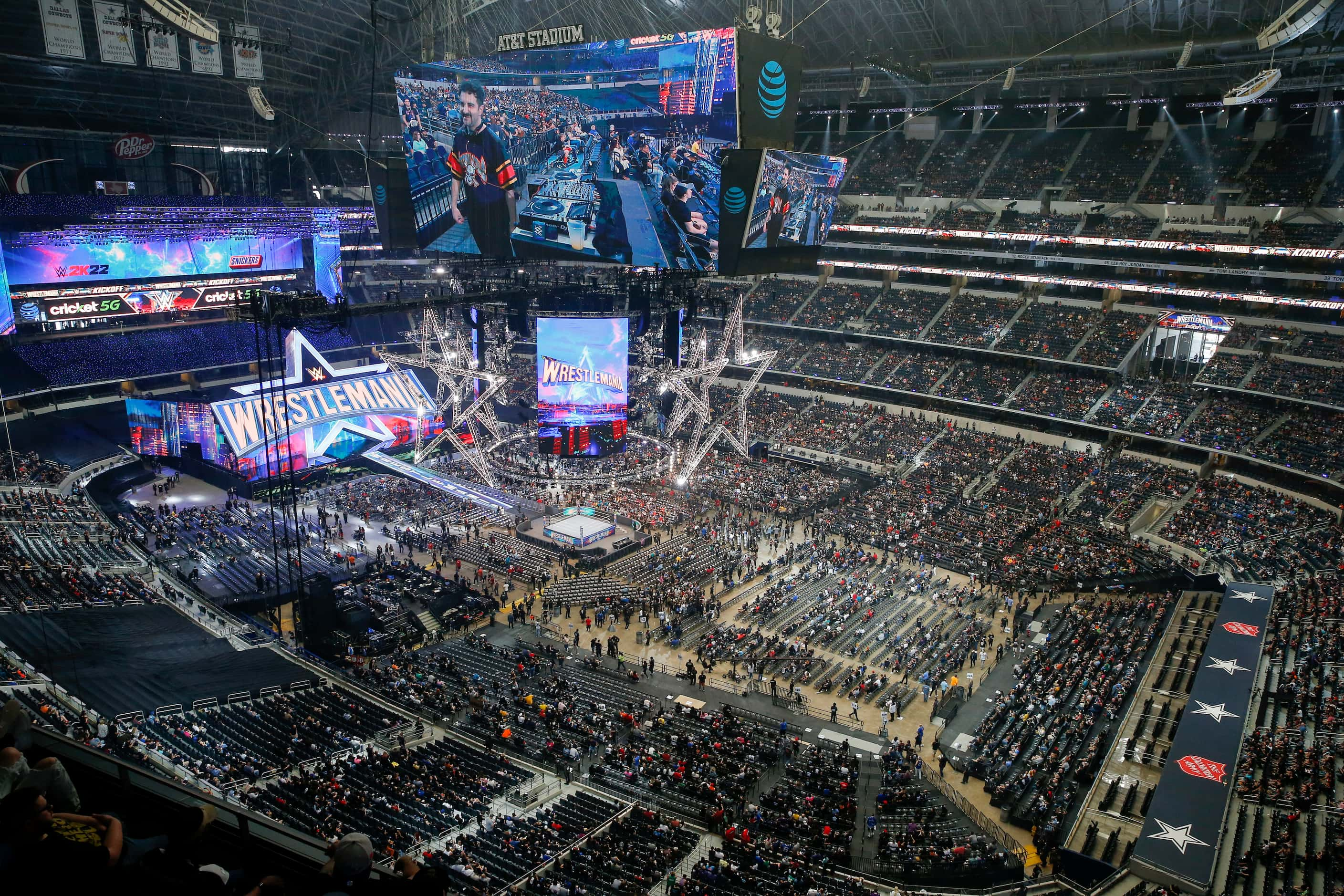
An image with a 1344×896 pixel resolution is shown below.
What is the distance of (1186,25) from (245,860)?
45.8 m

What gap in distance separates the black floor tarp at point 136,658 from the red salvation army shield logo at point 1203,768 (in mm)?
19670

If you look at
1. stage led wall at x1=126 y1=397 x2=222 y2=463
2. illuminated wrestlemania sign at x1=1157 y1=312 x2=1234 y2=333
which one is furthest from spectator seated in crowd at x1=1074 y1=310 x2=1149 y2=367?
stage led wall at x1=126 y1=397 x2=222 y2=463

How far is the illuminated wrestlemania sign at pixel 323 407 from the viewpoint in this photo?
36.2 m

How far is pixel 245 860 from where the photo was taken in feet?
17.7

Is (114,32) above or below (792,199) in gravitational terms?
above

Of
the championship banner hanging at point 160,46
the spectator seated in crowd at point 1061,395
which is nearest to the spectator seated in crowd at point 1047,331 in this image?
the spectator seated in crowd at point 1061,395

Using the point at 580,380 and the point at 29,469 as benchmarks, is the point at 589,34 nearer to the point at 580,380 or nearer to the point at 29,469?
the point at 580,380

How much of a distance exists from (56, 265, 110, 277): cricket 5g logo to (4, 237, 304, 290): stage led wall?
21 mm

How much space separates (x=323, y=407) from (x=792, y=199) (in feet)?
71.2

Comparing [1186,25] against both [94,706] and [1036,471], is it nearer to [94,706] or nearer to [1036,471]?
[1036,471]

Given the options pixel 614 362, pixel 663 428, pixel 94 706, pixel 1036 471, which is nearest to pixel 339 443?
pixel 614 362

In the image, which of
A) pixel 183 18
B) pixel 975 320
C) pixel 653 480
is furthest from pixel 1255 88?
pixel 183 18

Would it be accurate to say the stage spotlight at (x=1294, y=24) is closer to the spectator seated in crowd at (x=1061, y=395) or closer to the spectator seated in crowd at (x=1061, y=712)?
the spectator seated in crowd at (x=1061, y=712)

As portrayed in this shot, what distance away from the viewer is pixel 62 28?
2756cm
